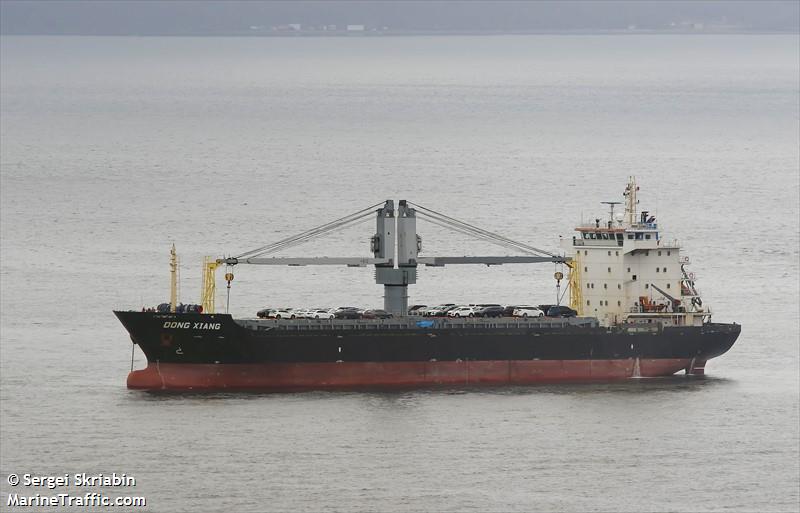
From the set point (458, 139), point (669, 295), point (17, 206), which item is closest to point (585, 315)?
point (669, 295)

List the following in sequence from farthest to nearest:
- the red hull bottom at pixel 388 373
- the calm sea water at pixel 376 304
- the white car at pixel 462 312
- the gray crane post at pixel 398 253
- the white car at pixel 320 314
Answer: the gray crane post at pixel 398 253 → the white car at pixel 462 312 → the white car at pixel 320 314 → the red hull bottom at pixel 388 373 → the calm sea water at pixel 376 304

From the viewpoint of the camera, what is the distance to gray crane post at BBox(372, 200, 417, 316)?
7688cm

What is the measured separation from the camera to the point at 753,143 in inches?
7288

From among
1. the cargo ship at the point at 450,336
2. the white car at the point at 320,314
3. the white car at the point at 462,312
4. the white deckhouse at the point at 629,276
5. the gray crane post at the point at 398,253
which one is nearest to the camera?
the cargo ship at the point at 450,336

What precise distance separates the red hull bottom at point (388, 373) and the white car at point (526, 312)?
7.04 feet

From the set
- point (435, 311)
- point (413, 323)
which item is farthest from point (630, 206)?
point (413, 323)

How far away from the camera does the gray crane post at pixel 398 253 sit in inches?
3027

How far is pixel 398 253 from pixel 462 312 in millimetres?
3280

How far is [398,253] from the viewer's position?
3036 inches

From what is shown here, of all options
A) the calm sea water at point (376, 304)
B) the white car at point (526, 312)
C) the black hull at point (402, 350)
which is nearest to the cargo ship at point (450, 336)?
the black hull at point (402, 350)

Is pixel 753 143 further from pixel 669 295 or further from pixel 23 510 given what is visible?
pixel 23 510

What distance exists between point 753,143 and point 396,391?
388 ft

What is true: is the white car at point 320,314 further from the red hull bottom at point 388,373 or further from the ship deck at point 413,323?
the red hull bottom at point 388,373

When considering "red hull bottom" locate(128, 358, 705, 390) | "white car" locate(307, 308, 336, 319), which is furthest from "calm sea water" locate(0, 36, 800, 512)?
"white car" locate(307, 308, 336, 319)
